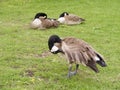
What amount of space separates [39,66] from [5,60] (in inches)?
35.0

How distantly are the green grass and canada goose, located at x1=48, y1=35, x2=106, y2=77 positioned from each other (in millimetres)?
436

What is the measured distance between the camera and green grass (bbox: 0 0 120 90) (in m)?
6.70

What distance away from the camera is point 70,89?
6395 millimetres

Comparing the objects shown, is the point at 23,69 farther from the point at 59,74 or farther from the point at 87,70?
the point at 87,70

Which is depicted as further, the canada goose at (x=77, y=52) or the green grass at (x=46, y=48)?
the green grass at (x=46, y=48)

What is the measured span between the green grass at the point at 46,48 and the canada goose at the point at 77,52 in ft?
1.43

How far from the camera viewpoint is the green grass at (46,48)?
6699 mm

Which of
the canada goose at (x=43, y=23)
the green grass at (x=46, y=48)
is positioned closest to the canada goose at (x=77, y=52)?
the green grass at (x=46, y=48)

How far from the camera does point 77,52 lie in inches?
261

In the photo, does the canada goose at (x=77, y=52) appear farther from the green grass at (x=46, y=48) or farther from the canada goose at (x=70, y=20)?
the canada goose at (x=70, y=20)

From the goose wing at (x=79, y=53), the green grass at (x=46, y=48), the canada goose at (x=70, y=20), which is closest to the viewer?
the goose wing at (x=79, y=53)

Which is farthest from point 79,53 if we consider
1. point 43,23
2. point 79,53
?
point 43,23

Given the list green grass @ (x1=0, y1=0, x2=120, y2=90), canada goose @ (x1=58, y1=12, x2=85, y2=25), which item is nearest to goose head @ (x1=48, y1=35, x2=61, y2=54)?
green grass @ (x1=0, y1=0, x2=120, y2=90)

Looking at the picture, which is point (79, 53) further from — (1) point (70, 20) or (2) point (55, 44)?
(1) point (70, 20)
